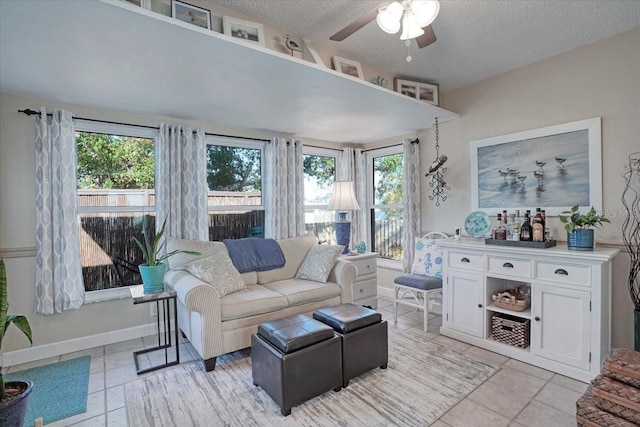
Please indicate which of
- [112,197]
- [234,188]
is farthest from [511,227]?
[112,197]

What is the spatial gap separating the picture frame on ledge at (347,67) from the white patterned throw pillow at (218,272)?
204 cm

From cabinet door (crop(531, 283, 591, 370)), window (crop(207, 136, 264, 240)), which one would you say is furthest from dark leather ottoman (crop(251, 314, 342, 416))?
window (crop(207, 136, 264, 240))

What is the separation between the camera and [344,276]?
3.35 m

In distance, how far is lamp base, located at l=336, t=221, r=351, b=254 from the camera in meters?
4.04

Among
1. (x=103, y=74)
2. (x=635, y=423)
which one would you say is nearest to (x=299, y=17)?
(x=103, y=74)

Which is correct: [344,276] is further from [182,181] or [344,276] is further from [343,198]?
[182,181]

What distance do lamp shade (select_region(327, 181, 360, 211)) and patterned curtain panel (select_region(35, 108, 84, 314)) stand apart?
9.04 ft

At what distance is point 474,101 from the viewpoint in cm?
353

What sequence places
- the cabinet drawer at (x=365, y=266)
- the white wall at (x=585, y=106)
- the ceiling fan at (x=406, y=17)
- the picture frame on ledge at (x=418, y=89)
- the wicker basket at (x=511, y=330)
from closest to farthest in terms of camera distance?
the ceiling fan at (x=406, y=17), the white wall at (x=585, y=106), the wicker basket at (x=511, y=330), the picture frame on ledge at (x=418, y=89), the cabinet drawer at (x=365, y=266)

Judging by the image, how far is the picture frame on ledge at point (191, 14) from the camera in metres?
1.84

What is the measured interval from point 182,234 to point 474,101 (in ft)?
11.7

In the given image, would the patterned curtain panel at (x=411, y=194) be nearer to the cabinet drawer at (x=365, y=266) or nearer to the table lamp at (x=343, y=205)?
the cabinet drawer at (x=365, y=266)

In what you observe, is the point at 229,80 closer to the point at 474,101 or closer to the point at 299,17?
the point at 299,17

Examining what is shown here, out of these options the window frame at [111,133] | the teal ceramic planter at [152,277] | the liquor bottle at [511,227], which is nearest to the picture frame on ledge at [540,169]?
the liquor bottle at [511,227]
